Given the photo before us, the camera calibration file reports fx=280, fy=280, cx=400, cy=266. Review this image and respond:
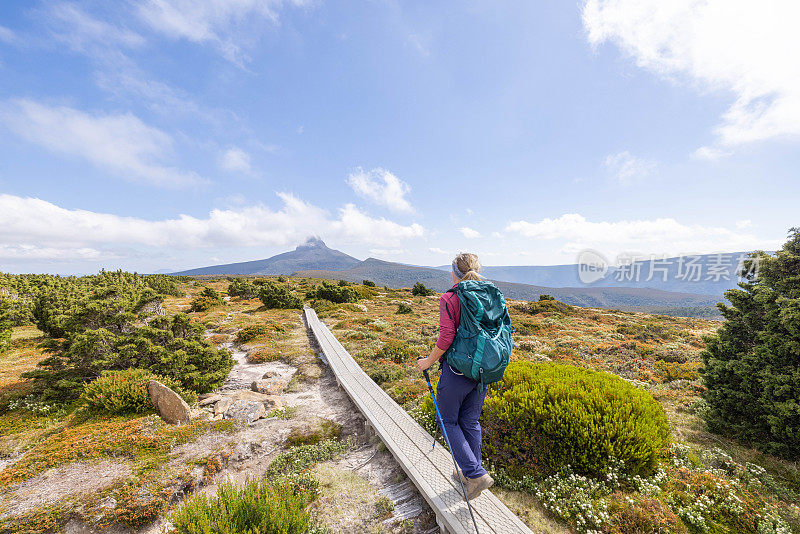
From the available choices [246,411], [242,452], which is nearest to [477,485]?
[242,452]

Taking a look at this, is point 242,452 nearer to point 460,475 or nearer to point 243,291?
point 460,475

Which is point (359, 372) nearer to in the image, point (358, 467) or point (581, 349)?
point (358, 467)

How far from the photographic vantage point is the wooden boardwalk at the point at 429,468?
11.9ft

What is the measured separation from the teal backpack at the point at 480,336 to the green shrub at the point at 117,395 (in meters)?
8.37

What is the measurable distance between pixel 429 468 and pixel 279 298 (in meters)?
25.7

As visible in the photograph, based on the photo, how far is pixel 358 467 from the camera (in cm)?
539

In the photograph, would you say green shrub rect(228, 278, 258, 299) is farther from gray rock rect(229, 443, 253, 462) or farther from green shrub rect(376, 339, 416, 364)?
gray rock rect(229, 443, 253, 462)

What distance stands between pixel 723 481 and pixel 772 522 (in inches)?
23.9

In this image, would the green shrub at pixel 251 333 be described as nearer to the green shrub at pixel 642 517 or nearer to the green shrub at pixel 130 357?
the green shrub at pixel 130 357

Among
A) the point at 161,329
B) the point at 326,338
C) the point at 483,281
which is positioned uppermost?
the point at 483,281

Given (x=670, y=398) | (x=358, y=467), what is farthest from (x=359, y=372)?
(x=670, y=398)

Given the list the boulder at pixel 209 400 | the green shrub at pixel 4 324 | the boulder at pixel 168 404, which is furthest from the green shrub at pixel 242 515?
the green shrub at pixel 4 324

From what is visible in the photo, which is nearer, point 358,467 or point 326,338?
point 358,467

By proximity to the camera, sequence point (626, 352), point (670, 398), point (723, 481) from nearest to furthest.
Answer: point (723, 481) < point (670, 398) < point (626, 352)
